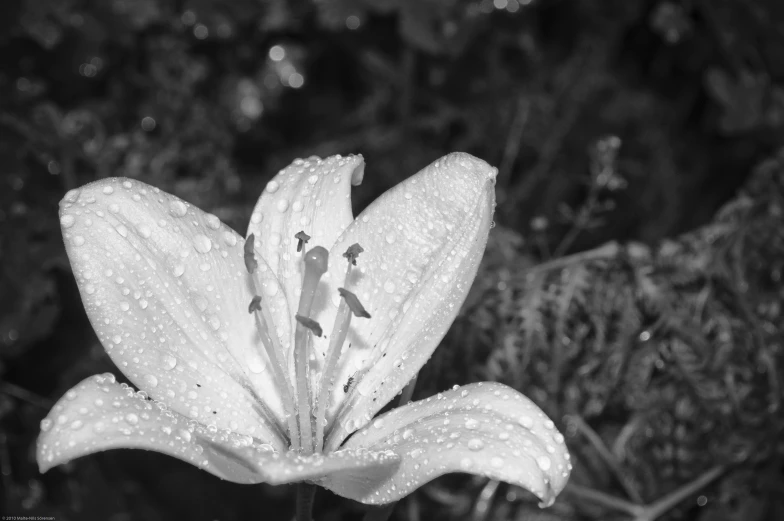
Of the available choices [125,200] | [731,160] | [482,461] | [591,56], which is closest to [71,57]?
[125,200]

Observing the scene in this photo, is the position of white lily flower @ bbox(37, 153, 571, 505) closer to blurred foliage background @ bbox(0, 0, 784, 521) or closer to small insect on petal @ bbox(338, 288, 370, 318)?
small insect on petal @ bbox(338, 288, 370, 318)

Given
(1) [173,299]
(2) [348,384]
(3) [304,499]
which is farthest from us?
(2) [348,384]

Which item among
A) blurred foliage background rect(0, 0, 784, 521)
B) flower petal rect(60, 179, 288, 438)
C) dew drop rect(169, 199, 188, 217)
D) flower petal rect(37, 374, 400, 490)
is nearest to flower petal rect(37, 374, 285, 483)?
flower petal rect(37, 374, 400, 490)

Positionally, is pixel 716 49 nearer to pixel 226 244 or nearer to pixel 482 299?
pixel 482 299

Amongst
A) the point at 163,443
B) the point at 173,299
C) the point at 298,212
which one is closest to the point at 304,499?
the point at 163,443

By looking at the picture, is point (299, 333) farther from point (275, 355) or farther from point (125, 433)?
point (125, 433)

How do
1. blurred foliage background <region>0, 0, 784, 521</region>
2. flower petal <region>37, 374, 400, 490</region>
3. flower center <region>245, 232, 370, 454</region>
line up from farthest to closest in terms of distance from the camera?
blurred foliage background <region>0, 0, 784, 521</region>, flower center <region>245, 232, 370, 454</region>, flower petal <region>37, 374, 400, 490</region>
